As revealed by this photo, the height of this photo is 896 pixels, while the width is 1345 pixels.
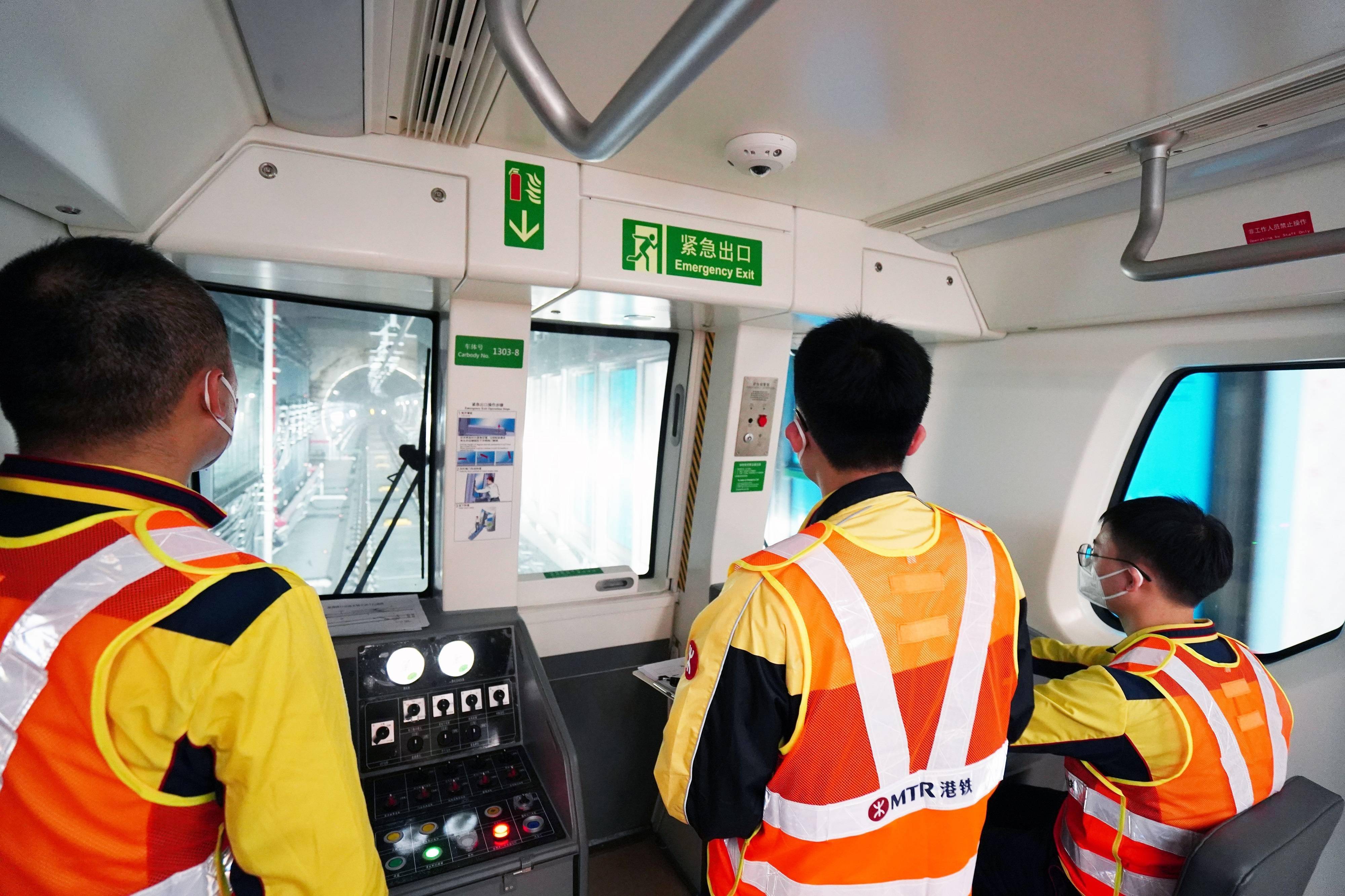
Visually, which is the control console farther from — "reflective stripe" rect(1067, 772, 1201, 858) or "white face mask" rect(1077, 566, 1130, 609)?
"white face mask" rect(1077, 566, 1130, 609)

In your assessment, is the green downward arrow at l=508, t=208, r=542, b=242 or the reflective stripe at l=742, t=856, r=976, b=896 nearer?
the reflective stripe at l=742, t=856, r=976, b=896

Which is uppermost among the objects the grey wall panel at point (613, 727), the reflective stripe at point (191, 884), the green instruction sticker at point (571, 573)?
the reflective stripe at point (191, 884)

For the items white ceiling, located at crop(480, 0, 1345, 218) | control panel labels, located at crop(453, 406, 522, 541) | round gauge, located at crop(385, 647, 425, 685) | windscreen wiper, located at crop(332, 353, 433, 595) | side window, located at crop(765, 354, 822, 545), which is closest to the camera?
white ceiling, located at crop(480, 0, 1345, 218)

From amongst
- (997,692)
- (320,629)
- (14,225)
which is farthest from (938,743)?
(14,225)

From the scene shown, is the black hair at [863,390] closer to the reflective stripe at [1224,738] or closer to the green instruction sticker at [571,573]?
the reflective stripe at [1224,738]

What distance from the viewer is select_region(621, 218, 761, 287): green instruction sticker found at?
2.02 metres

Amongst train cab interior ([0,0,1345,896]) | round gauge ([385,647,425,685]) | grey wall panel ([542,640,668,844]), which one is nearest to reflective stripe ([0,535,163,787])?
train cab interior ([0,0,1345,896])

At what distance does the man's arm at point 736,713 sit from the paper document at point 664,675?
0.96 metres

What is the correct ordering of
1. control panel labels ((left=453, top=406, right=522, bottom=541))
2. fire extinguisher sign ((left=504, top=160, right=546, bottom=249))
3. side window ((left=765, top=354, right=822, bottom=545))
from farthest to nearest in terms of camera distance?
side window ((left=765, top=354, right=822, bottom=545)), control panel labels ((left=453, top=406, right=522, bottom=541)), fire extinguisher sign ((left=504, top=160, right=546, bottom=249))

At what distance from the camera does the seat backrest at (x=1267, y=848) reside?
1.45 meters

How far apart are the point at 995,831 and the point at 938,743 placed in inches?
46.5

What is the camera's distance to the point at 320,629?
3.17ft

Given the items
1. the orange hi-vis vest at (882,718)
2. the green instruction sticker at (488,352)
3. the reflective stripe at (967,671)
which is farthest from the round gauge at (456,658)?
the reflective stripe at (967,671)

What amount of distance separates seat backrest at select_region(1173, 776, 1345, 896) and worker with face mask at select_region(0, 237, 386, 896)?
1.78 m
